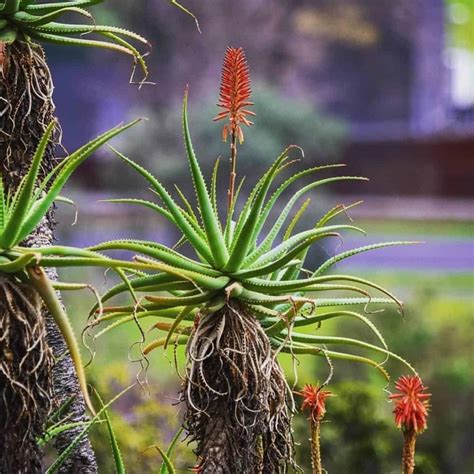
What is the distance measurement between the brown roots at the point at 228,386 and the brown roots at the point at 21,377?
0.31 m

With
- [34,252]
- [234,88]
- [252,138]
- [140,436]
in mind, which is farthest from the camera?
[252,138]

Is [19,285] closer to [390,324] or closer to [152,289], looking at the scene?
[152,289]

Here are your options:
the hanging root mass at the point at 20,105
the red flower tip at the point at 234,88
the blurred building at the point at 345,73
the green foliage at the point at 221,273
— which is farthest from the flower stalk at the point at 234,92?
the blurred building at the point at 345,73

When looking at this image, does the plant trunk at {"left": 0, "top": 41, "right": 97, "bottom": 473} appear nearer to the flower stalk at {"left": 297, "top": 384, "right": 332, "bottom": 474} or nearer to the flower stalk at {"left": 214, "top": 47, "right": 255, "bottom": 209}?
the flower stalk at {"left": 214, "top": 47, "right": 255, "bottom": 209}

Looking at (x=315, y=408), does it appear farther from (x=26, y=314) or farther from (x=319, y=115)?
(x=319, y=115)

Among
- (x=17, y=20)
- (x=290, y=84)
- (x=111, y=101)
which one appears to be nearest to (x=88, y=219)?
(x=111, y=101)

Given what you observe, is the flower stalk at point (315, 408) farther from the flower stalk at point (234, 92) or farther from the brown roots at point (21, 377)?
the brown roots at point (21, 377)

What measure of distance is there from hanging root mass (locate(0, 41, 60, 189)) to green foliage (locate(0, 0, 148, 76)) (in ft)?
0.10

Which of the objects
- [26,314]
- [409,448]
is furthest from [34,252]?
[409,448]

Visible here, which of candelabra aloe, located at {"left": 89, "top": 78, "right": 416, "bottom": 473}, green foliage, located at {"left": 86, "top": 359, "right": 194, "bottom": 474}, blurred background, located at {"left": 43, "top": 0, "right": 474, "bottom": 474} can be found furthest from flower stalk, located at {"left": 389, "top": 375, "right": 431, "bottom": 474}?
blurred background, located at {"left": 43, "top": 0, "right": 474, "bottom": 474}

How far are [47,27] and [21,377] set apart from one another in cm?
77

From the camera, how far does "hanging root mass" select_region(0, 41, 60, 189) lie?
212 cm

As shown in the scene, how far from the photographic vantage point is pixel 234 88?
6.86 ft

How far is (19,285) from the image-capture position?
1691 mm
